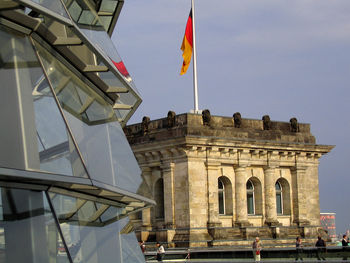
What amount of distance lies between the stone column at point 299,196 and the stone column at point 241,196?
15.1 feet

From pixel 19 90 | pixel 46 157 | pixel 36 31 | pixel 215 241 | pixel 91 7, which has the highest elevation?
pixel 91 7

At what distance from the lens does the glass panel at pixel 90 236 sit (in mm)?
8831

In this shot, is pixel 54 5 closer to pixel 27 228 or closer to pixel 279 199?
pixel 27 228

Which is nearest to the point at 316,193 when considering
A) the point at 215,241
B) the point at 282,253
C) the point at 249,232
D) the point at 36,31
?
the point at 249,232

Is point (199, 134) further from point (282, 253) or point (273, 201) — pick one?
point (282, 253)

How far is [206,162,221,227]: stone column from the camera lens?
44219 mm

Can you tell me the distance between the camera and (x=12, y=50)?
8258 millimetres

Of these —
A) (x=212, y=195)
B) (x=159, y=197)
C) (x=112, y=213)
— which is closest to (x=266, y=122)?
(x=212, y=195)

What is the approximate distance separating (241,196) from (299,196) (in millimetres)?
5279

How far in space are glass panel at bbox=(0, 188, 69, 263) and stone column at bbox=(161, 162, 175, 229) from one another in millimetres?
36147

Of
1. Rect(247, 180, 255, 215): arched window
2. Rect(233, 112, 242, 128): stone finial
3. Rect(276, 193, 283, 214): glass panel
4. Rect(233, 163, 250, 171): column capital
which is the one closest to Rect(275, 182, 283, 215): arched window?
Rect(276, 193, 283, 214): glass panel

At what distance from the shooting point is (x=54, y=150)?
848 cm

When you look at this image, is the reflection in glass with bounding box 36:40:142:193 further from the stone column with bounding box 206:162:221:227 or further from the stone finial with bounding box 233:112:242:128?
the stone finial with bounding box 233:112:242:128

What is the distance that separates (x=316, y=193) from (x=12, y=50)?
146 feet
